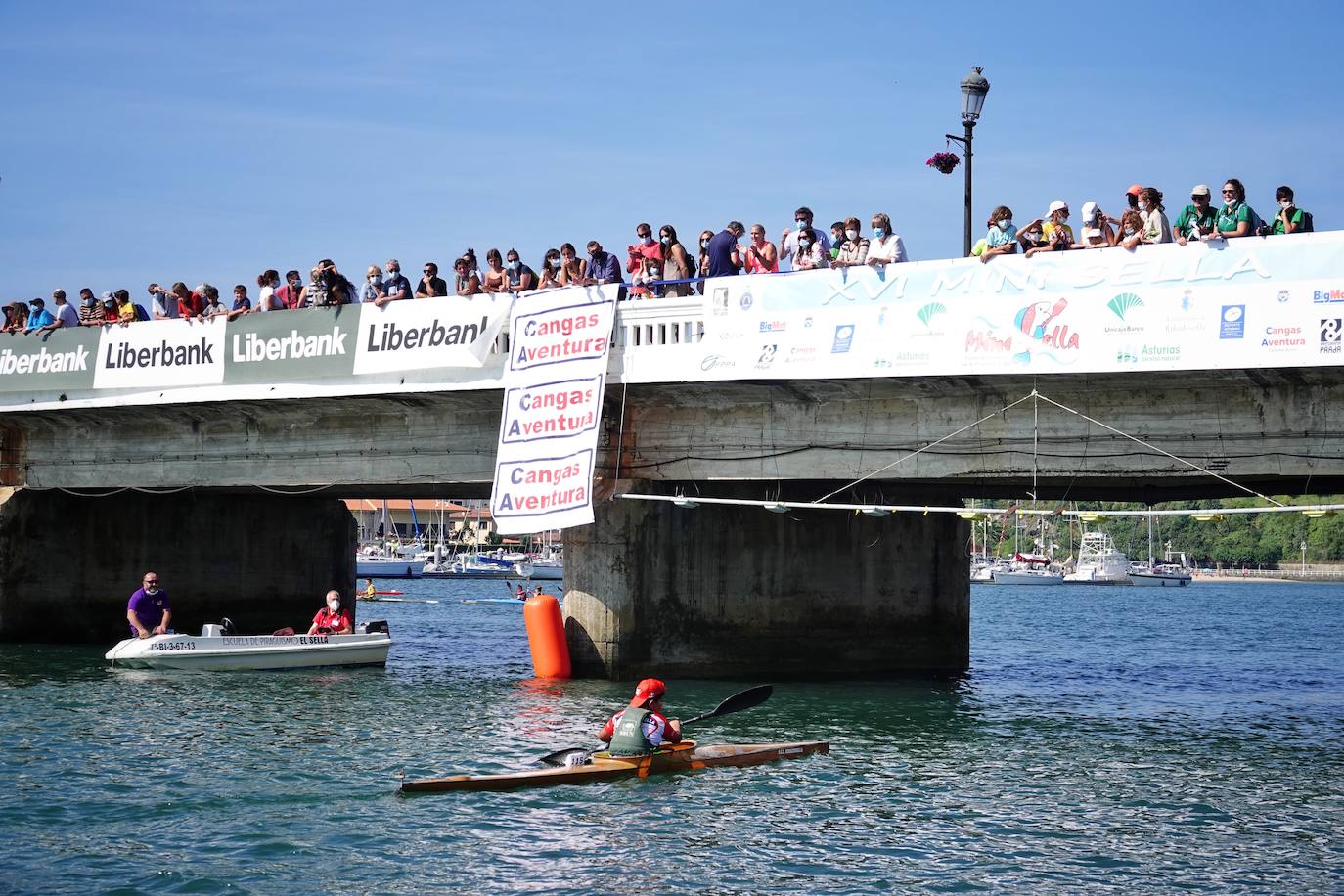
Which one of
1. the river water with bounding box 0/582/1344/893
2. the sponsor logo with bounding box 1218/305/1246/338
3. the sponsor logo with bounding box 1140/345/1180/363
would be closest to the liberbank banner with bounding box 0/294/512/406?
the river water with bounding box 0/582/1344/893

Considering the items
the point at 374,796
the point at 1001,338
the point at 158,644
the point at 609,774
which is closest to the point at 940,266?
the point at 1001,338

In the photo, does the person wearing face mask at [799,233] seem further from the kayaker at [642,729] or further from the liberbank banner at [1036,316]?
the kayaker at [642,729]

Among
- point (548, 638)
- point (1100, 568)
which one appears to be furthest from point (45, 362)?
point (1100, 568)

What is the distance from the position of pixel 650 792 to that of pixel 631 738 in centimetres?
94

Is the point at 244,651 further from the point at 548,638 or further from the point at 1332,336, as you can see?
the point at 1332,336

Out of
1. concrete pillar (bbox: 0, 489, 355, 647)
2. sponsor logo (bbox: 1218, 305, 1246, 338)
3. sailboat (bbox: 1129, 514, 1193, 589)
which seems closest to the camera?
sponsor logo (bbox: 1218, 305, 1246, 338)

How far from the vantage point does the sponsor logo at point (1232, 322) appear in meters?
18.8

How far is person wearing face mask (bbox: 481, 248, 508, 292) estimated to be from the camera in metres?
25.3

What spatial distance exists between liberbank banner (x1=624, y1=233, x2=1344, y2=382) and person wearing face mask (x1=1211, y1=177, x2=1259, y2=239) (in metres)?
0.24

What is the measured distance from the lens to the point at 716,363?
23.0m

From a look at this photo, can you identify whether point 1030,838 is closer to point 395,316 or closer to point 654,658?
point 654,658

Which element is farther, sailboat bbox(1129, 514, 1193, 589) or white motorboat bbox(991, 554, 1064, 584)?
white motorboat bbox(991, 554, 1064, 584)

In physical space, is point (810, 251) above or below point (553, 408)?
above

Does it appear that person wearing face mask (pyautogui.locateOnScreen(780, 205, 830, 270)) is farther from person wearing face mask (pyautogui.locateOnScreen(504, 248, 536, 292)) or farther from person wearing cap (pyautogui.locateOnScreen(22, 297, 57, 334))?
person wearing cap (pyautogui.locateOnScreen(22, 297, 57, 334))
